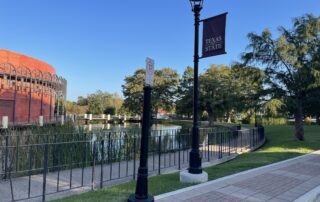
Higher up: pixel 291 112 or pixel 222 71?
pixel 222 71

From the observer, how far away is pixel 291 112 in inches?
675

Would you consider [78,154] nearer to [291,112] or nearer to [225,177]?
[225,177]

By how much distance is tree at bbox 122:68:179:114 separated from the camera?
57.5 m

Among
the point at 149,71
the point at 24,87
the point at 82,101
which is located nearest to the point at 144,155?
the point at 149,71

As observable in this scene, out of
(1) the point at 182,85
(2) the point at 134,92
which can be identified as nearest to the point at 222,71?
Result: (1) the point at 182,85

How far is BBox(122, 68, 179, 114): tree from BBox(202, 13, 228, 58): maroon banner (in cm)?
4889

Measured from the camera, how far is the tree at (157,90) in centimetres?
5750

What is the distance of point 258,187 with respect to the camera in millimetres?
6625

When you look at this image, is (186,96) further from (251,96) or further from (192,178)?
(192,178)

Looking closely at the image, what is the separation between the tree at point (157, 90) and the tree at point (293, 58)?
3954 centimetres

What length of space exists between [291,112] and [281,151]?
4807 millimetres

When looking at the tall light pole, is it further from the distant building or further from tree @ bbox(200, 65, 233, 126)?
tree @ bbox(200, 65, 233, 126)

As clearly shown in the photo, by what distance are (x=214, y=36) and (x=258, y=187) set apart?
3557 millimetres

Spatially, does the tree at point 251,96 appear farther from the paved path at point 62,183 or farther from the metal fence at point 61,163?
the paved path at point 62,183
